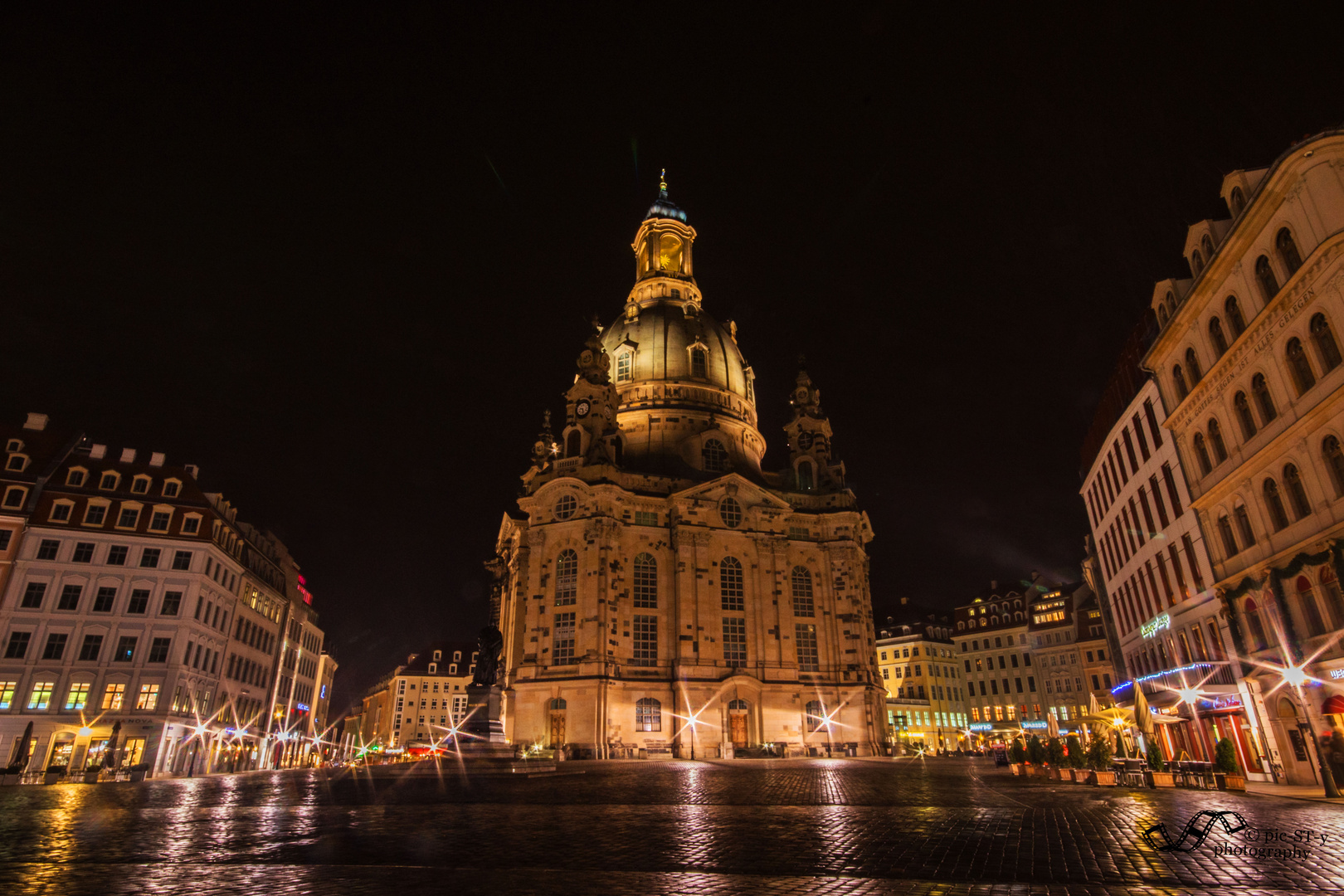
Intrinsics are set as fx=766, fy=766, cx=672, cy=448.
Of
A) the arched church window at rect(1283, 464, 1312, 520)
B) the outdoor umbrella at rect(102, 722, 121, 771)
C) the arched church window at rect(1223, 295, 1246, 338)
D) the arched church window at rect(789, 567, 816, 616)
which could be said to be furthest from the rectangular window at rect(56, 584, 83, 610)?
the arched church window at rect(1223, 295, 1246, 338)

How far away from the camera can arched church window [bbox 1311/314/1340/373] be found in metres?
20.3

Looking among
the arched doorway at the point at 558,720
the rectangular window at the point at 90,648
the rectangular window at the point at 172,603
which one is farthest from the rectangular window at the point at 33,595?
the arched doorway at the point at 558,720

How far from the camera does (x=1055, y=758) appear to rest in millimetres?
26438

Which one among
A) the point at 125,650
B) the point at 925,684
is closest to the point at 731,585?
the point at 125,650

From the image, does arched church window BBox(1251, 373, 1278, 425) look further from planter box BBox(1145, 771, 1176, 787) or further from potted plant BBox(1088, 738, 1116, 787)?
potted plant BBox(1088, 738, 1116, 787)

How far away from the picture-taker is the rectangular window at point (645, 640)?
193 feet

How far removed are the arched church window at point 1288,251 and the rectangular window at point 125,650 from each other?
2346 inches

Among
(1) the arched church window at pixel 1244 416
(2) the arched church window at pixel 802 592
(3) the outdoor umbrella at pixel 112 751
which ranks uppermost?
(2) the arched church window at pixel 802 592

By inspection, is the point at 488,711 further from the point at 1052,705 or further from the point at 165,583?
the point at 1052,705

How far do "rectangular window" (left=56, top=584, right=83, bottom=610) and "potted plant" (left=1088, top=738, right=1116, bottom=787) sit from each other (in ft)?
178

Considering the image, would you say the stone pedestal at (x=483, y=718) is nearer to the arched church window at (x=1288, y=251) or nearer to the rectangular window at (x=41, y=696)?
the rectangular window at (x=41, y=696)

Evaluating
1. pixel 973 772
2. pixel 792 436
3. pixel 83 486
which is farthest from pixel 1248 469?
pixel 83 486

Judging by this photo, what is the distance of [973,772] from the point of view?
3344 centimetres

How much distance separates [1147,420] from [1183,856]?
26642 millimetres
